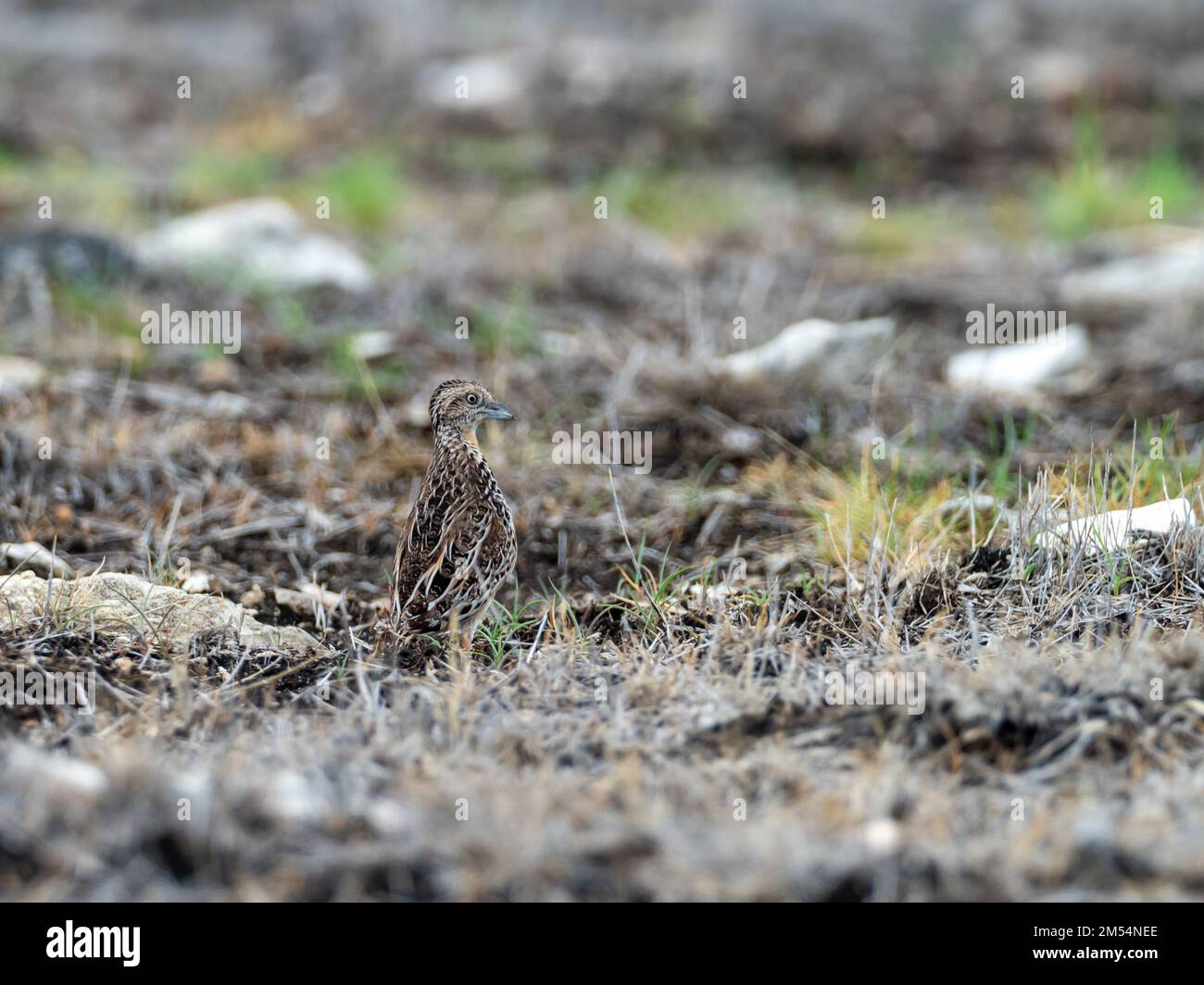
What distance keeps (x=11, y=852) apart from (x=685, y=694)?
1.62 meters

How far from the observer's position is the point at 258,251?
743cm

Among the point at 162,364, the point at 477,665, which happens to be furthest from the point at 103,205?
the point at 477,665

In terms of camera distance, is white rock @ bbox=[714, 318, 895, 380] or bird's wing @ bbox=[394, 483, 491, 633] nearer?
bird's wing @ bbox=[394, 483, 491, 633]

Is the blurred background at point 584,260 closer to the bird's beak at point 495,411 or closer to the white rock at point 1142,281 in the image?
the white rock at point 1142,281

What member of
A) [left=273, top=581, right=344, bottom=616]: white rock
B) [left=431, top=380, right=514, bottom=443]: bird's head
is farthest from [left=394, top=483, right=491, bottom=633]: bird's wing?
[left=273, top=581, right=344, bottom=616]: white rock

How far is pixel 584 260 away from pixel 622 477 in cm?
289

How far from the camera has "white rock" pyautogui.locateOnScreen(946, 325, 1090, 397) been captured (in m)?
6.08

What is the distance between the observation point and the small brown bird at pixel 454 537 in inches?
158

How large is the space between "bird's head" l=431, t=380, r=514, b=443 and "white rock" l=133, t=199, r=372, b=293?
3054 mm

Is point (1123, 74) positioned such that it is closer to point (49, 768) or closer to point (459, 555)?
point (459, 555)

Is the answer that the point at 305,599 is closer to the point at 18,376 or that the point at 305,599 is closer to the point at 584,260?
the point at 18,376

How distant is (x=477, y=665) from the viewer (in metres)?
3.85

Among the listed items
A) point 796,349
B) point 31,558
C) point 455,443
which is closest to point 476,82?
point 796,349

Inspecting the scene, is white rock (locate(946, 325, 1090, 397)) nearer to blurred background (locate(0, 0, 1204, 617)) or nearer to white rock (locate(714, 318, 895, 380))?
blurred background (locate(0, 0, 1204, 617))
